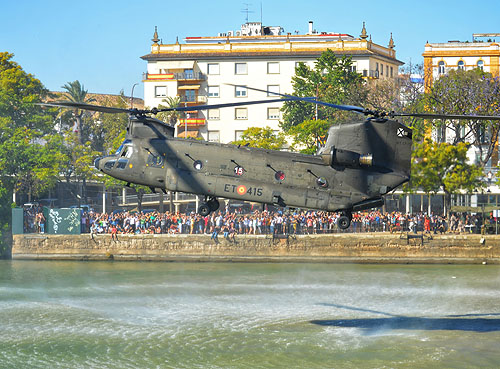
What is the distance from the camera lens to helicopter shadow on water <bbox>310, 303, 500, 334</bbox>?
→ 51188 millimetres

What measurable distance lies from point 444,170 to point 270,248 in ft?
55.8

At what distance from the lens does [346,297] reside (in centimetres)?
5819

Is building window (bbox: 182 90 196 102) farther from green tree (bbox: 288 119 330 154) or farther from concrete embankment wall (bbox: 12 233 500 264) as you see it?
concrete embankment wall (bbox: 12 233 500 264)

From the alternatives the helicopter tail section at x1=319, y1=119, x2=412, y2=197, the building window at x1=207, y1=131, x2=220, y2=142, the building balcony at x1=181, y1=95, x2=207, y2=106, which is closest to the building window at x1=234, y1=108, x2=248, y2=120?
the building window at x1=207, y1=131, x2=220, y2=142

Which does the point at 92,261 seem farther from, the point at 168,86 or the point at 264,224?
the point at 168,86

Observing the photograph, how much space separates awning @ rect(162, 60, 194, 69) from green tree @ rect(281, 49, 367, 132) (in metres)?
16.7

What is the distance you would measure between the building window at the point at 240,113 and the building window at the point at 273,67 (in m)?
6.82

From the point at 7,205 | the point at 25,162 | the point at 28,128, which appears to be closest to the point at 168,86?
the point at 28,128

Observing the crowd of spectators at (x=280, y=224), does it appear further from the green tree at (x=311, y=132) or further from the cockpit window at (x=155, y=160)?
the cockpit window at (x=155, y=160)

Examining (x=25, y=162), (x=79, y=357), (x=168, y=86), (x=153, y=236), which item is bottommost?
(x=79, y=357)

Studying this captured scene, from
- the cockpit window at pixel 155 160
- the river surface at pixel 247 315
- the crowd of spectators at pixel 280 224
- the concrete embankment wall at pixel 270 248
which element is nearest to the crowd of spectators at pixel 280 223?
the crowd of spectators at pixel 280 224

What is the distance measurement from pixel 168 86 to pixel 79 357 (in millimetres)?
74596

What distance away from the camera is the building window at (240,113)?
4429 inches

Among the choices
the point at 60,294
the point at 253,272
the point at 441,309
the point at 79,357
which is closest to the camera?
the point at 79,357
